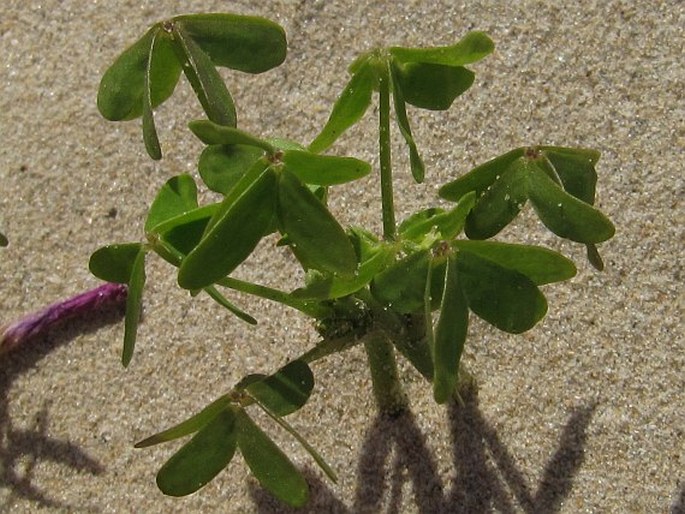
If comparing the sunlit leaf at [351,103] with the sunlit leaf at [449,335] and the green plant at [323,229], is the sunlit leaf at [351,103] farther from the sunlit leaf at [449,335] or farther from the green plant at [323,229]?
the sunlit leaf at [449,335]

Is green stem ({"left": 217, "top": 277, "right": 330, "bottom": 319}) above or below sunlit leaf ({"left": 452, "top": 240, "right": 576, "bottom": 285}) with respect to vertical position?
below

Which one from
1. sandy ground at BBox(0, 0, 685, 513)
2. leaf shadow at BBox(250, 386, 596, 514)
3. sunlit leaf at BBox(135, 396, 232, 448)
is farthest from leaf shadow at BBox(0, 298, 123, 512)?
sunlit leaf at BBox(135, 396, 232, 448)

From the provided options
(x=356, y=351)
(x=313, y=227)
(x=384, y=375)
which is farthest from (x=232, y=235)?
(x=356, y=351)

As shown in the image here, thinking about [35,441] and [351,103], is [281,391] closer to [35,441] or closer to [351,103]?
[351,103]

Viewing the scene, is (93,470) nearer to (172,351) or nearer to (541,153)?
(172,351)

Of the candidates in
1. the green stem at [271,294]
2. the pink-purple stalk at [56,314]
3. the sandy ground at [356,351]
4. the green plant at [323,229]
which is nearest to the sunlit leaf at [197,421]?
the green plant at [323,229]

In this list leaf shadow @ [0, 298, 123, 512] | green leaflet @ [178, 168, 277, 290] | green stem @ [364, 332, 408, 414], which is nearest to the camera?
green leaflet @ [178, 168, 277, 290]

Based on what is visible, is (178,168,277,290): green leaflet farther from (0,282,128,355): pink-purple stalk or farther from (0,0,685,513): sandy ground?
(0,282,128,355): pink-purple stalk
